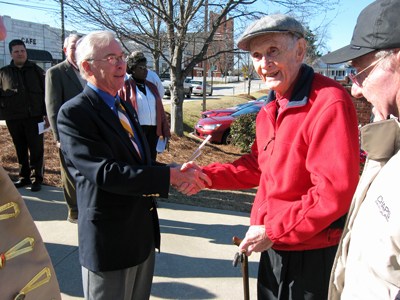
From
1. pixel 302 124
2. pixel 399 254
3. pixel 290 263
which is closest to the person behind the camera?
pixel 399 254

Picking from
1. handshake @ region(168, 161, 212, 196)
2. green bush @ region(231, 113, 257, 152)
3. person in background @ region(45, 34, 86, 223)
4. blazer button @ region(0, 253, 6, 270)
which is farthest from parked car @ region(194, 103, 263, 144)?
blazer button @ region(0, 253, 6, 270)

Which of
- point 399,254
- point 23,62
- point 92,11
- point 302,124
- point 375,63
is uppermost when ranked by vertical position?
point 92,11

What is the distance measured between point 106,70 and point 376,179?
1564 millimetres

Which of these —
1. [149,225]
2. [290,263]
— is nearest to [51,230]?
[149,225]

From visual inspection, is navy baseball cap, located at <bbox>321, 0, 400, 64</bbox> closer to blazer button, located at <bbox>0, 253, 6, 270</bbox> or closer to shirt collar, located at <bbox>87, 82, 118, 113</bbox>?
shirt collar, located at <bbox>87, 82, 118, 113</bbox>

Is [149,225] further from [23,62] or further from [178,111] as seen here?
[178,111]

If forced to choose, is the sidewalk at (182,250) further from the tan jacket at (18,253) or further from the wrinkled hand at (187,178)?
the tan jacket at (18,253)

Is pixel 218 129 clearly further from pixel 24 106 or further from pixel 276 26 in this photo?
pixel 276 26

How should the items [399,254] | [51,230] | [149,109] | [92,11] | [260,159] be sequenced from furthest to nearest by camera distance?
[92,11], [149,109], [51,230], [260,159], [399,254]

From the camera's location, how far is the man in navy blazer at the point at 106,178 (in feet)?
5.87

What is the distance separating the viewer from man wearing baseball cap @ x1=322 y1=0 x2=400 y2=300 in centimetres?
102

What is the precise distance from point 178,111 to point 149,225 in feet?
25.5

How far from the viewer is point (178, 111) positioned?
969 centimetres

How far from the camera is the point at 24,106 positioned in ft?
16.5
